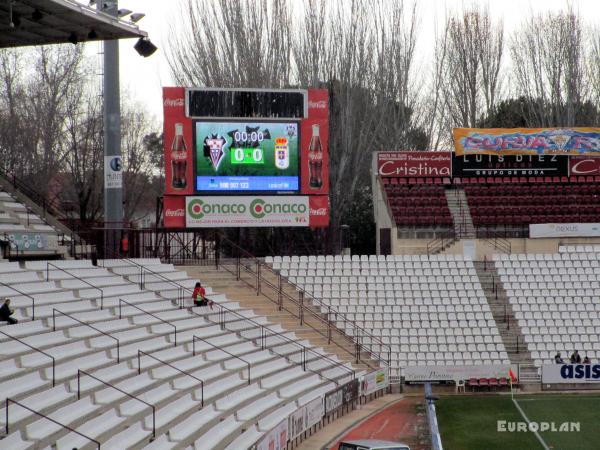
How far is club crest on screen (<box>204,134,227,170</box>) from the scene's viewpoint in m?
34.2

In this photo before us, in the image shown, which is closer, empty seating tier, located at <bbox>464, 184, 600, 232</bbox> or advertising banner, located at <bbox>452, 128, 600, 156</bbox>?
empty seating tier, located at <bbox>464, 184, 600, 232</bbox>

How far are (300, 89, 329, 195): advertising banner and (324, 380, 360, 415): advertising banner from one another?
8.72 meters

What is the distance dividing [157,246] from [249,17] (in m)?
20.1

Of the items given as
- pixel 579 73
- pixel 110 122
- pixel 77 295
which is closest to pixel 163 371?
pixel 77 295

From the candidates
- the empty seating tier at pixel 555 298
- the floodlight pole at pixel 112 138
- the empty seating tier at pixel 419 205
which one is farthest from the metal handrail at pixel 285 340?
the empty seating tier at pixel 419 205

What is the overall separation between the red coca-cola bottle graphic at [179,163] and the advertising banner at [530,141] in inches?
516

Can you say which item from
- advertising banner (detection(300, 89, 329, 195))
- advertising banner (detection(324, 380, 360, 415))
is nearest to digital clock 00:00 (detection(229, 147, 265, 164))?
advertising banner (detection(300, 89, 329, 195))

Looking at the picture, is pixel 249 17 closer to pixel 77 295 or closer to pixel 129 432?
pixel 77 295

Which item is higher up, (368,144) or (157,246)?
(368,144)

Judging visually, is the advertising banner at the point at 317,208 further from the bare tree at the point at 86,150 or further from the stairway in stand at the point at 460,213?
the bare tree at the point at 86,150

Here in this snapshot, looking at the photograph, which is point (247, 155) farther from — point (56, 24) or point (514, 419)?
point (514, 419)

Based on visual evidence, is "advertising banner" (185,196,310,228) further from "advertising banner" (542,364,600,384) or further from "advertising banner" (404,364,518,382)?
"advertising banner" (542,364,600,384)

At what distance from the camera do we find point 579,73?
196 feet

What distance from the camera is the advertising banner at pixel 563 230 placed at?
40.3 m
